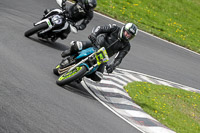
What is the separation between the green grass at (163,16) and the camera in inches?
675

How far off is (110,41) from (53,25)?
2.28 m

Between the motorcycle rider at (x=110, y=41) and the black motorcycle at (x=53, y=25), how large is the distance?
5.48 feet

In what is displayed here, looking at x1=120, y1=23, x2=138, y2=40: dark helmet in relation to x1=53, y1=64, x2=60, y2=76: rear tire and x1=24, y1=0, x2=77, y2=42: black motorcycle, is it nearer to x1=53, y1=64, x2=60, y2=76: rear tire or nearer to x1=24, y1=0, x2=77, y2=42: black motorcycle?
x1=53, y1=64, x2=60, y2=76: rear tire

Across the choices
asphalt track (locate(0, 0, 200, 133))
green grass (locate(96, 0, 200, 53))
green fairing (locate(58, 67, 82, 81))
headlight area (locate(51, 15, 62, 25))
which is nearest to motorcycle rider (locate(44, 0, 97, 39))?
headlight area (locate(51, 15, 62, 25))

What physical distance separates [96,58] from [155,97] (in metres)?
3.09

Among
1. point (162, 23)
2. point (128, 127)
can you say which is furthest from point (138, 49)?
point (128, 127)

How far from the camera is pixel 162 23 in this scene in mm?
19172

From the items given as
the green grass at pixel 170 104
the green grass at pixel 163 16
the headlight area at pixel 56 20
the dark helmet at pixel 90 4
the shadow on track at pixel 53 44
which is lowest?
the green grass at pixel 163 16

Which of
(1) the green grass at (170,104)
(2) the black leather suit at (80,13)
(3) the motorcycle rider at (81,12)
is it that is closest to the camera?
(1) the green grass at (170,104)

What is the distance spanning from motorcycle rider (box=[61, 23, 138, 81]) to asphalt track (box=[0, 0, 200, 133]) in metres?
0.79

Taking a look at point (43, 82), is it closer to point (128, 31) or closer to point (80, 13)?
point (128, 31)

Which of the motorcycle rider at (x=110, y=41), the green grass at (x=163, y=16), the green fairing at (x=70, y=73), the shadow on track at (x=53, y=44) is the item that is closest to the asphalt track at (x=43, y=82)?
the shadow on track at (x=53, y=44)

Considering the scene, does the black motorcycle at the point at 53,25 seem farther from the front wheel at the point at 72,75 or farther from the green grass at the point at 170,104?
the green grass at the point at 170,104

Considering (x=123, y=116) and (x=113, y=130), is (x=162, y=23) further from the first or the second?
(x=113, y=130)
